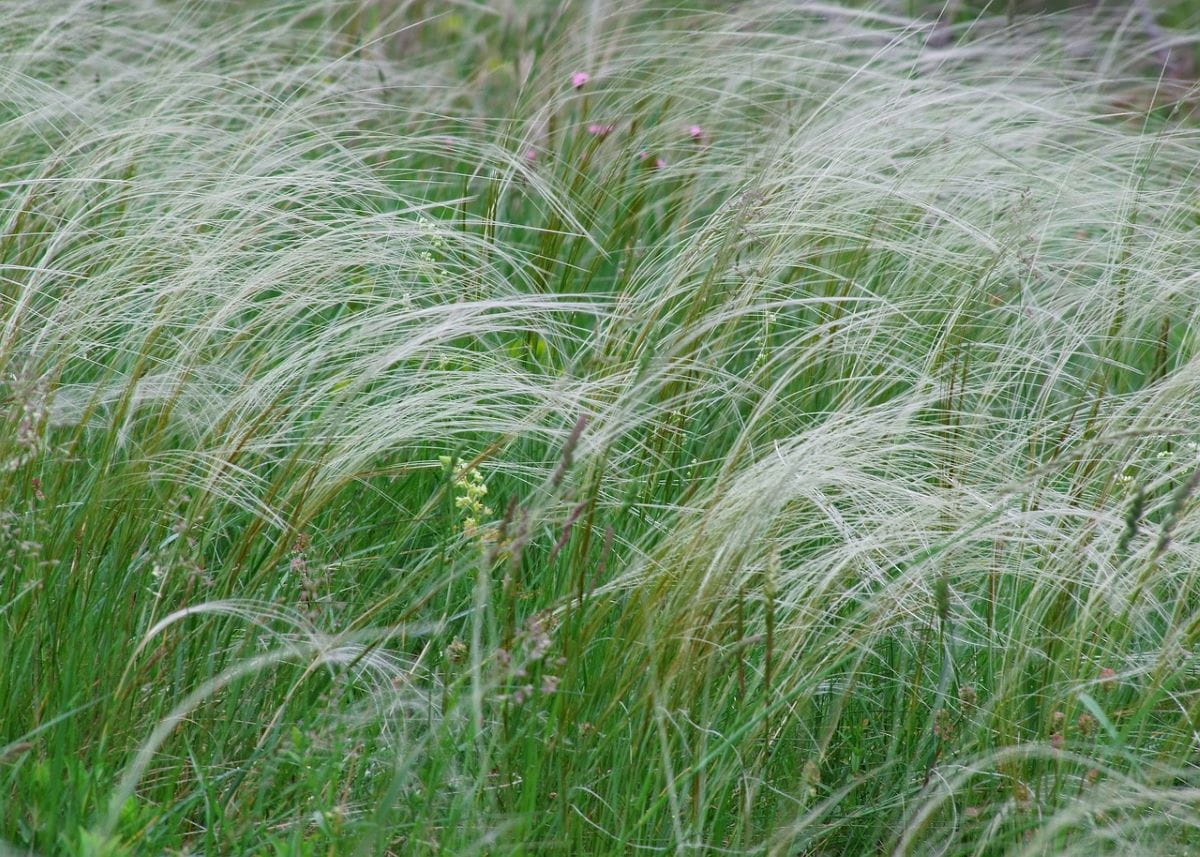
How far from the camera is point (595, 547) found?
2012mm

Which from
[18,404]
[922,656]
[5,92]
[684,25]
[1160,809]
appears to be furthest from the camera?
[684,25]

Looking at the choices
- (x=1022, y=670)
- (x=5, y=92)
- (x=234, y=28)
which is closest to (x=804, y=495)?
(x=1022, y=670)

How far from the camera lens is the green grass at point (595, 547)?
1589mm

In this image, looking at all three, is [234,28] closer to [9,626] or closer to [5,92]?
[5,92]

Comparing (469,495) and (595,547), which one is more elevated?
(469,495)

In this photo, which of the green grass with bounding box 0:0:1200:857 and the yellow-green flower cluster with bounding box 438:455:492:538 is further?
the yellow-green flower cluster with bounding box 438:455:492:538

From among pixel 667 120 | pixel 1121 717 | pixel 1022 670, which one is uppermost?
pixel 667 120

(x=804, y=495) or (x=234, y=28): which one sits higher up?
(x=234, y=28)

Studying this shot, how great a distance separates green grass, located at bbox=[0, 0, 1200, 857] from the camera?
1589mm

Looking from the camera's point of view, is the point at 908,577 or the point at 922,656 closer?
the point at 908,577

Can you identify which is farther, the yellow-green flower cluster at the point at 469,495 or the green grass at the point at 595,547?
the yellow-green flower cluster at the point at 469,495

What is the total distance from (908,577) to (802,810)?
0.32 metres

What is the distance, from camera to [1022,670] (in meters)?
1.73

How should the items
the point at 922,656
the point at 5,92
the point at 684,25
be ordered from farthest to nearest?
the point at 684,25
the point at 5,92
the point at 922,656
